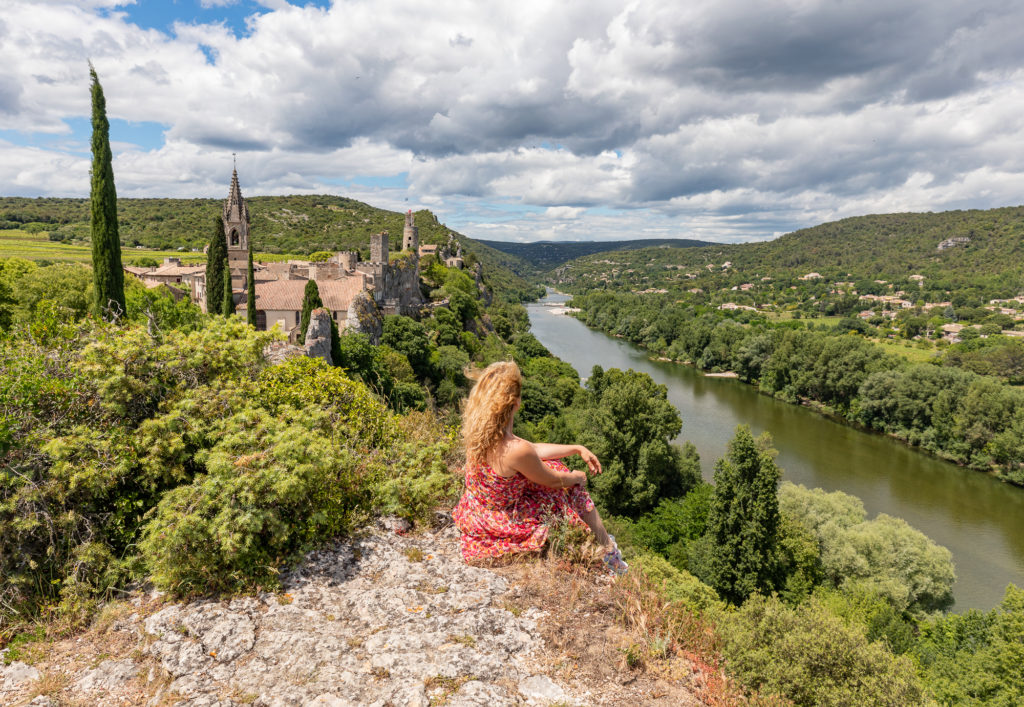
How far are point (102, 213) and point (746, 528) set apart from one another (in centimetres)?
2450

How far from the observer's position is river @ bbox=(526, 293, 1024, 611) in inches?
940

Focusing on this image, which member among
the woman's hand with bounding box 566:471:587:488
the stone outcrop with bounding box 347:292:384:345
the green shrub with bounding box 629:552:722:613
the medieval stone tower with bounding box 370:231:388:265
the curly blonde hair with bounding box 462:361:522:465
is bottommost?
the green shrub with bounding box 629:552:722:613

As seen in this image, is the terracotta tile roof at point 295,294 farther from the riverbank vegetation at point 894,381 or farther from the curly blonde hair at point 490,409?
the riverbank vegetation at point 894,381

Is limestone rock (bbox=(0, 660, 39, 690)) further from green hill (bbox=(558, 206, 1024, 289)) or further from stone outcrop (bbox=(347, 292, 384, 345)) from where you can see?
green hill (bbox=(558, 206, 1024, 289))

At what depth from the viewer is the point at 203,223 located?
89.6 metres

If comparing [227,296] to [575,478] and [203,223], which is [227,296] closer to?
[575,478]

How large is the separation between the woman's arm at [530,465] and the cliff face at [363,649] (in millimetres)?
792

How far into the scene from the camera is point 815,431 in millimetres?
42625

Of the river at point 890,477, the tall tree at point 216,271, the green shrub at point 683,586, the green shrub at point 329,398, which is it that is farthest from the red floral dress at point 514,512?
the tall tree at point 216,271

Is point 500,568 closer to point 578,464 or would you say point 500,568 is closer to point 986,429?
point 578,464

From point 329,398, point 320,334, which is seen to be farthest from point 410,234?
point 329,398

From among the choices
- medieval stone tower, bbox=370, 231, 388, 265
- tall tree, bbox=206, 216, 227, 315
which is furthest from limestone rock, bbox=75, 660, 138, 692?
medieval stone tower, bbox=370, 231, 388, 265

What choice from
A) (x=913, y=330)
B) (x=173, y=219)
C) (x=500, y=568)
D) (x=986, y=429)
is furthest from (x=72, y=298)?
(x=913, y=330)

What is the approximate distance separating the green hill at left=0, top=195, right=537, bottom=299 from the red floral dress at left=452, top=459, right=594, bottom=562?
67.7m
